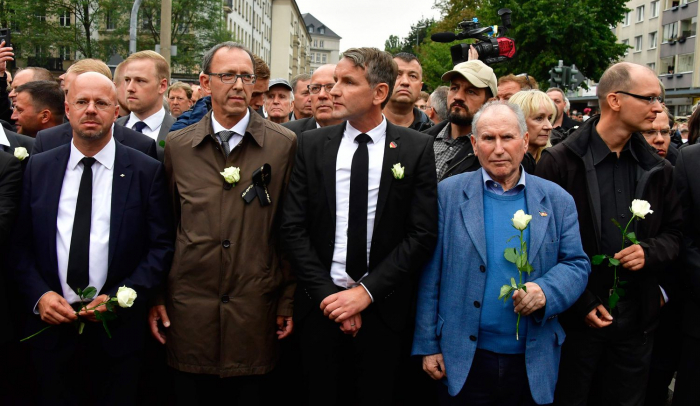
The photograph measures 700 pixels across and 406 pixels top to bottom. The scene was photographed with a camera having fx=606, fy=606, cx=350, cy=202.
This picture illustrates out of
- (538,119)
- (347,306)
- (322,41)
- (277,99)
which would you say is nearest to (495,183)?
(347,306)

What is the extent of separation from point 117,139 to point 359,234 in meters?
2.00

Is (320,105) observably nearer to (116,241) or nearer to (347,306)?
(116,241)

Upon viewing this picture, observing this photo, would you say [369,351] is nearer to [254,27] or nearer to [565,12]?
[565,12]

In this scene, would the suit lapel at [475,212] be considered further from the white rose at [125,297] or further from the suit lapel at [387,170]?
the white rose at [125,297]

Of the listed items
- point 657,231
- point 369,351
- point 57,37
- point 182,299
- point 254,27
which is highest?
point 254,27

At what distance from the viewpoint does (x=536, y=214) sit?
11.2 ft

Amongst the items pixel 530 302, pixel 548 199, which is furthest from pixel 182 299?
pixel 548 199

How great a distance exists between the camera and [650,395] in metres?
4.75

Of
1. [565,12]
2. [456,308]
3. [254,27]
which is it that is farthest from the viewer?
[254,27]

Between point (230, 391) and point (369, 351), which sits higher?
point (369, 351)

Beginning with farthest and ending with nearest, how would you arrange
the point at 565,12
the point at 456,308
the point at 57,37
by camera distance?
the point at 57,37, the point at 565,12, the point at 456,308

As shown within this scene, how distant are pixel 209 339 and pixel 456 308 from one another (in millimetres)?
1448

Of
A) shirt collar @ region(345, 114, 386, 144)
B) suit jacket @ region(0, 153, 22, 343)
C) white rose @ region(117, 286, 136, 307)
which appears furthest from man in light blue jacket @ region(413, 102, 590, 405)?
suit jacket @ region(0, 153, 22, 343)

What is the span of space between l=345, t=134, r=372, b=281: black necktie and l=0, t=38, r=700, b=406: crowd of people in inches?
0.5
